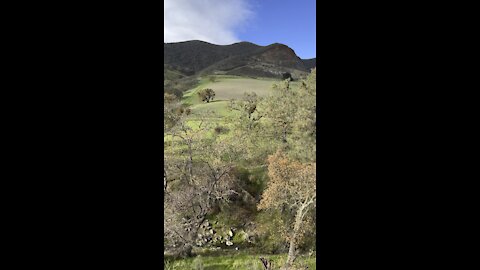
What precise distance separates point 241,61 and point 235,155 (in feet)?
5.70

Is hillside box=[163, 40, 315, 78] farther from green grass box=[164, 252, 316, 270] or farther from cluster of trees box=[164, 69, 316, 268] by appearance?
green grass box=[164, 252, 316, 270]

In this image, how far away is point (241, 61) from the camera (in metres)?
6.25

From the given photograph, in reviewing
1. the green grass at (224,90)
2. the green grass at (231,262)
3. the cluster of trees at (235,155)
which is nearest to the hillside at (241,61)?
the green grass at (224,90)

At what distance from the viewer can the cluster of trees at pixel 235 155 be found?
20.0 ft

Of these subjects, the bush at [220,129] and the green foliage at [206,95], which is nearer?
the green foliage at [206,95]

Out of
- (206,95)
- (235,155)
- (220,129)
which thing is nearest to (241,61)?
(206,95)

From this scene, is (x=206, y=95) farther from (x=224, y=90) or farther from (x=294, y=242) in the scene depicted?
(x=294, y=242)

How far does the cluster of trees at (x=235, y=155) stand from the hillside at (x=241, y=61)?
308 mm

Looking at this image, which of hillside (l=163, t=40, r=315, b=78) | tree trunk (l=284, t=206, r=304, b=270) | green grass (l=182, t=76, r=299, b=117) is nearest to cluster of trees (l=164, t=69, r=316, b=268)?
tree trunk (l=284, t=206, r=304, b=270)

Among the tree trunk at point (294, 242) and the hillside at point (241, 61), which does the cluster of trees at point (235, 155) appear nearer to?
the tree trunk at point (294, 242)

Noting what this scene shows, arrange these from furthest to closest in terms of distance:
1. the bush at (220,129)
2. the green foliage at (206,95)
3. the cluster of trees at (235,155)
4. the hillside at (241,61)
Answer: the bush at (220,129) < the green foliage at (206,95) < the cluster of trees at (235,155) < the hillside at (241,61)

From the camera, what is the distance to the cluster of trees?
6.09m

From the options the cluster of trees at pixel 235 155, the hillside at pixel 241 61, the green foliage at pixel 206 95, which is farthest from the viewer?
the green foliage at pixel 206 95
